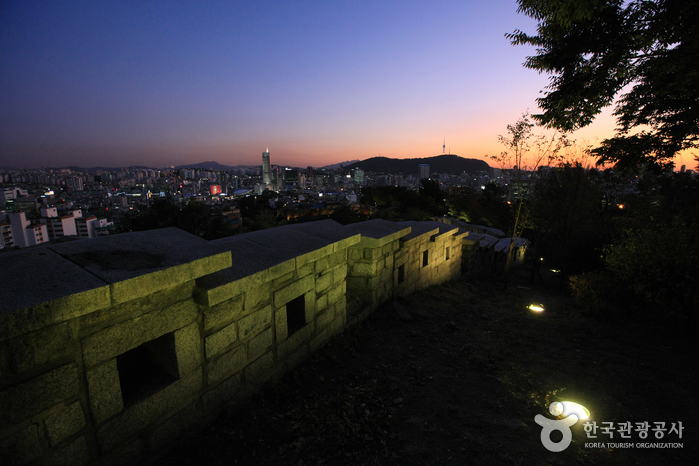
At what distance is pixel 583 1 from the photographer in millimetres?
4488

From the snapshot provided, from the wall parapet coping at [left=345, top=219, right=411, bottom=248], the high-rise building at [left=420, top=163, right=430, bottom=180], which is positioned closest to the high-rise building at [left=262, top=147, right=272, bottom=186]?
the high-rise building at [left=420, top=163, right=430, bottom=180]

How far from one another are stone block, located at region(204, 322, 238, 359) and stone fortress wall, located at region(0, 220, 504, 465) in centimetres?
1

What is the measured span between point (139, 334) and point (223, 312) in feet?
2.43

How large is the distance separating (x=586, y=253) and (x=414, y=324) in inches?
507

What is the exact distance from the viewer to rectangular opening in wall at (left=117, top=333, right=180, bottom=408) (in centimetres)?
256

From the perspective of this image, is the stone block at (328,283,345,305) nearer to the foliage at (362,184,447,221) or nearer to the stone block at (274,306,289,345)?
the stone block at (274,306,289,345)

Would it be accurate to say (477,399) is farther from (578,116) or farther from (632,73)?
(632,73)

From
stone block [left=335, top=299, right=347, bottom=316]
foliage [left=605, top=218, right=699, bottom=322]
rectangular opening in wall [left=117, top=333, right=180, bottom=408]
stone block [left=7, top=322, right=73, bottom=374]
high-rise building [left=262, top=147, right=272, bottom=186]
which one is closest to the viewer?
stone block [left=7, top=322, right=73, bottom=374]

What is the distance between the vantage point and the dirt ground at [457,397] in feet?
9.73

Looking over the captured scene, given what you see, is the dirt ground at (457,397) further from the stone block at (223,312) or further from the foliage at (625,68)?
the foliage at (625,68)

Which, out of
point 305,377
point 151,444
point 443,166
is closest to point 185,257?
point 151,444

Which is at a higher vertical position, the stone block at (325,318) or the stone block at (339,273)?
the stone block at (339,273)

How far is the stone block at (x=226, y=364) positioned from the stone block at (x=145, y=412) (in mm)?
130

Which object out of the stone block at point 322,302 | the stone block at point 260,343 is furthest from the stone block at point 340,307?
the stone block at point 260,343
